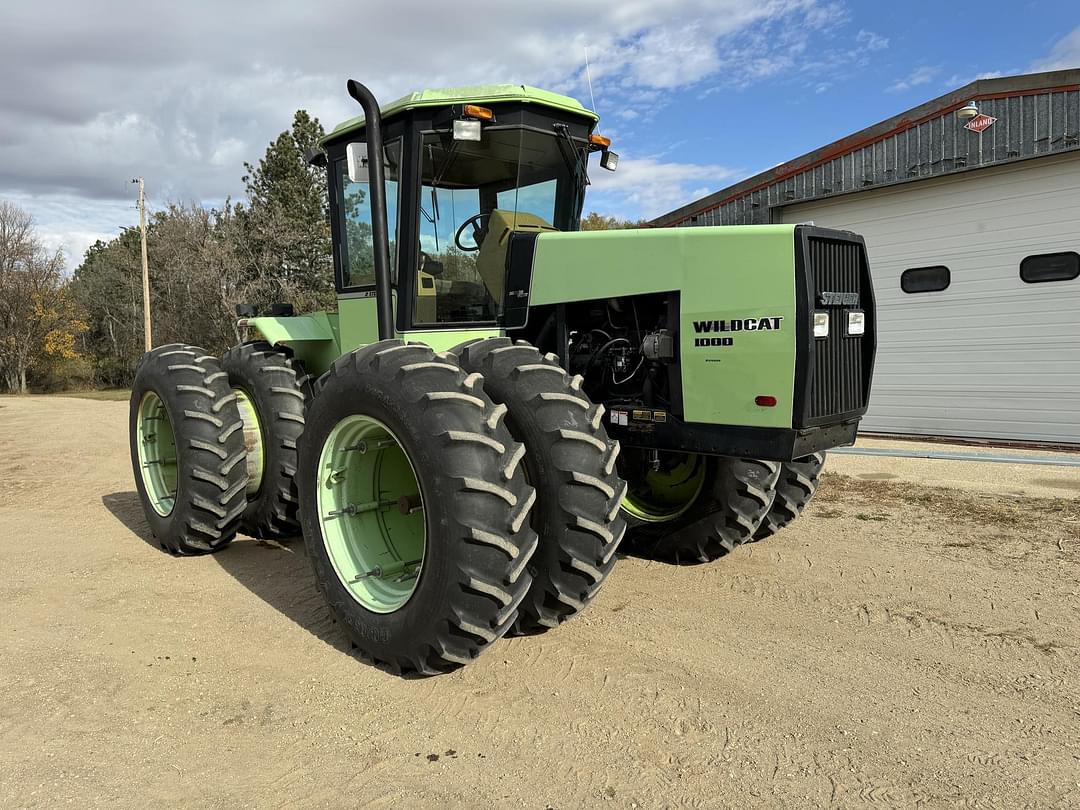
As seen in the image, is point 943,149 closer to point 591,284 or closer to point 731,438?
point 591,284

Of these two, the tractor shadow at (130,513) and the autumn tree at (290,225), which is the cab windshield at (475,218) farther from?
the autumn tree at (290,225)

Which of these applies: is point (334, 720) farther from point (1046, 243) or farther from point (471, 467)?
point (1046, 243)

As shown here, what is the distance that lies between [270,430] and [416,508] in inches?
74.4

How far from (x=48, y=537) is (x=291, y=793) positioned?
4.63m

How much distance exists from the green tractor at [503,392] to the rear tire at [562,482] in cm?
1

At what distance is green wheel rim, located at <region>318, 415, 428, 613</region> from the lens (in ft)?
12.5

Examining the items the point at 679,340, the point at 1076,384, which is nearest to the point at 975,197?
the point at 1076,384

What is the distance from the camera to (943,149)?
1041 cm

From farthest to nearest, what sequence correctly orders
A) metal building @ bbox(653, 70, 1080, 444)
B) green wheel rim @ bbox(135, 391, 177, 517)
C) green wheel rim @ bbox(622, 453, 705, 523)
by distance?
metal building @ bbox(653, 70, 1080, 444) < green wheel rim @ bbox(135, 391, 177, 517) < green wheel rim @ bbox(622, 453, 705, 523)

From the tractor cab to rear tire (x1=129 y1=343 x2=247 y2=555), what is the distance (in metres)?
1.45

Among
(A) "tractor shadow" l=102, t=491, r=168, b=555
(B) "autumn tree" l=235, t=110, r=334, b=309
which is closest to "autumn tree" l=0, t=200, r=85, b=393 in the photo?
(B) "autumn tree" l=235, t=110, r=334, b=309

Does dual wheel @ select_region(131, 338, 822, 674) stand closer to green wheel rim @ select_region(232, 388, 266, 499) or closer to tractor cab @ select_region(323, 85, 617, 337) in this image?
green wheel rim @ select_region(232, 388, 266, 499)

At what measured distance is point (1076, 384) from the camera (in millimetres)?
9742

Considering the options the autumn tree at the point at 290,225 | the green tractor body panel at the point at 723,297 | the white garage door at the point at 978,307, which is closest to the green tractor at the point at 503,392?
the green tractor body panel at the point at 723,297
